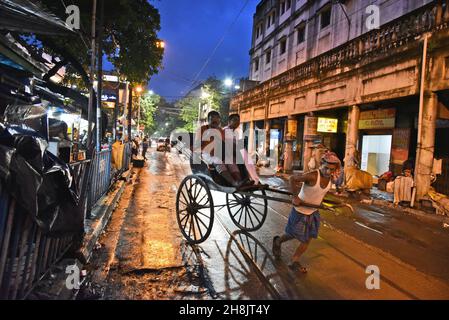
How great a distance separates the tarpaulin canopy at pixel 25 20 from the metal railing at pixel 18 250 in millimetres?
2657

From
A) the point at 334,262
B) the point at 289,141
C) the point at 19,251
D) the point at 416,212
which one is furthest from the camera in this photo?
the point at 289,141

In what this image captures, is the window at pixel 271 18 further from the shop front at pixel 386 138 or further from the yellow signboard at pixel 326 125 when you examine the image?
the shop front at pixel 386 138

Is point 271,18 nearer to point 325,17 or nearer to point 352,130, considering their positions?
point 325,17

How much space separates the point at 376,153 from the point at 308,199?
13.3 m

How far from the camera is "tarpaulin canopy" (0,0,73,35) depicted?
3964 millimetres

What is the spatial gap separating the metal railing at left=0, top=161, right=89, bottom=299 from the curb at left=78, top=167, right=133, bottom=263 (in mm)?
1085

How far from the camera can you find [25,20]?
4.25 metres

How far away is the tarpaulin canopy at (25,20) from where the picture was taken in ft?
13.0

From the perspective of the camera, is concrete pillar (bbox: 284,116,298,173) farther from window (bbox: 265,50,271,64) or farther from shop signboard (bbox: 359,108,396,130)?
window (bbox: 265,50,271,64)

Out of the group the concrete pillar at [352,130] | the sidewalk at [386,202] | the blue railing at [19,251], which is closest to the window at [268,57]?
the concrete pillar at [352,130]

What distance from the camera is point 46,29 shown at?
183 inches

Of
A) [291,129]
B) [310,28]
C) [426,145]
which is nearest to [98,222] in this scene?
[426,145]

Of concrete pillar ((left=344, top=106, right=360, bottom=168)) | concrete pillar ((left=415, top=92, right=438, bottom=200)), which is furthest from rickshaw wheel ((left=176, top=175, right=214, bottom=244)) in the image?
concrete pillar ((left=344, top=106, right=360, bottom=168))
